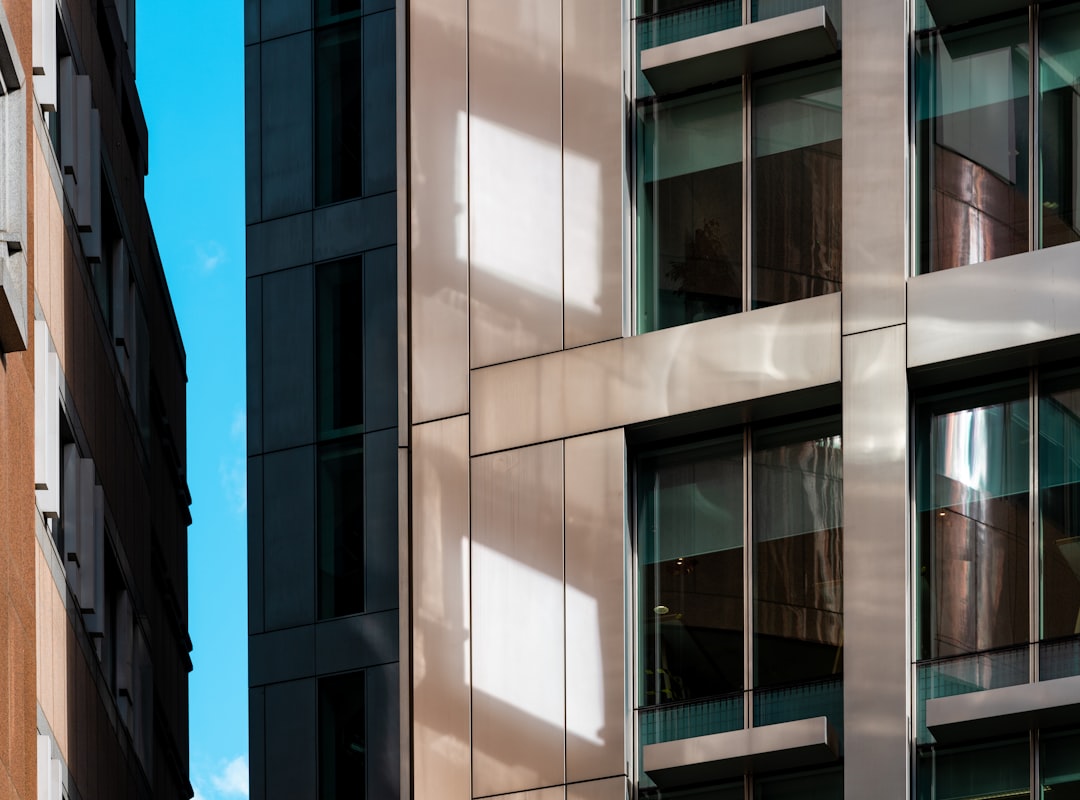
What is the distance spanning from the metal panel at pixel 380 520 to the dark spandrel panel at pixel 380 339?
14.1 inches

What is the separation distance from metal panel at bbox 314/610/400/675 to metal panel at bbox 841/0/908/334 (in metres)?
14.2

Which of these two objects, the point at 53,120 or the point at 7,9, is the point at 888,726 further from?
the point at 53,120

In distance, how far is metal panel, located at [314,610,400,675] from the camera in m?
35.7

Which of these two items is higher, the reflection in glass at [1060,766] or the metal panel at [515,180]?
the metal panel at [515,180]

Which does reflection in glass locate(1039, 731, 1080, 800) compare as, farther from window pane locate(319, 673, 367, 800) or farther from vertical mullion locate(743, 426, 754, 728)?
window pane locate(319, 673, 367, 800)

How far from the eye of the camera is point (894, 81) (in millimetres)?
23688

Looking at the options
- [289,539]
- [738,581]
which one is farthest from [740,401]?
[289,539]

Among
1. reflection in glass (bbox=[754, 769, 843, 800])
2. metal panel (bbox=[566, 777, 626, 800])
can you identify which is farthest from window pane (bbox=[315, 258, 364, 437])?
reflection in glass (bbox=[754, 769, 843, 800])

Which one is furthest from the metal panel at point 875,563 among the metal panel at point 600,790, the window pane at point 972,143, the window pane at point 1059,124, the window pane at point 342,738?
the window pane at point 342,738

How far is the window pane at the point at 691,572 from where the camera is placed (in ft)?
77.2

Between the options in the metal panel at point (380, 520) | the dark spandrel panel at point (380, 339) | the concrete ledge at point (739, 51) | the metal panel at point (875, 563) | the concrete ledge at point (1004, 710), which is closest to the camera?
the concrete ledge at point (1004, 710)

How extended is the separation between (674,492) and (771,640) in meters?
2.17

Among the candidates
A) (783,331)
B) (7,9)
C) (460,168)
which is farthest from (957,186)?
(7,9)

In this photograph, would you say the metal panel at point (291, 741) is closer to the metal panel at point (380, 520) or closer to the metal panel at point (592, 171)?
the metal panel at point (380, 520)
